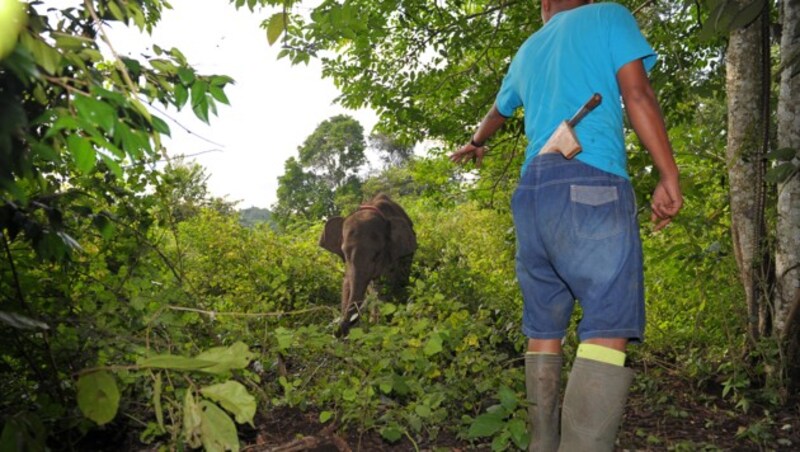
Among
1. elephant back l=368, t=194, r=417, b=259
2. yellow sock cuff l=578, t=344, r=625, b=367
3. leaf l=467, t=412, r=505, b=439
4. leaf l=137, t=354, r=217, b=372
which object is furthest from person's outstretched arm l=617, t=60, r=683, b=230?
elephant back l=368, t=194, r=417, b=259

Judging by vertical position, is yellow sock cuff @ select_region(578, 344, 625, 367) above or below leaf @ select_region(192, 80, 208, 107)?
below

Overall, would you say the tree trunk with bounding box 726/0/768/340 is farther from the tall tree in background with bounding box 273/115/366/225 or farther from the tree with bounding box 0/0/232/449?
the tall tree in background with bounding box 273/115/366/225

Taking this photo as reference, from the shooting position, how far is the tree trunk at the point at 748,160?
161 inches

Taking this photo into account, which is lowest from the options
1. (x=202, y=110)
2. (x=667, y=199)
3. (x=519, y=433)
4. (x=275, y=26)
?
(x=519, y=433)

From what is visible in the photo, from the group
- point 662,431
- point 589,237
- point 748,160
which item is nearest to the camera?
point 589,237

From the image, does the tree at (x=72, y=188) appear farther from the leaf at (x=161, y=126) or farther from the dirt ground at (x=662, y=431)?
the dirt ground at (x=662, y=431)

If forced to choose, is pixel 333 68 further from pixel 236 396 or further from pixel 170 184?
pixel 236 396

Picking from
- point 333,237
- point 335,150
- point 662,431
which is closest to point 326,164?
point 335,150

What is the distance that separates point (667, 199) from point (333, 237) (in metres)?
6.97

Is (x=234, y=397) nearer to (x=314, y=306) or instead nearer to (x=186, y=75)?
(x=186, y=75)

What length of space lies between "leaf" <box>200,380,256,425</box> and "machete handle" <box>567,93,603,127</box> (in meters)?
1.55

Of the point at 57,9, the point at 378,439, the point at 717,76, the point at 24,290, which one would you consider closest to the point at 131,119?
the point at 57,9

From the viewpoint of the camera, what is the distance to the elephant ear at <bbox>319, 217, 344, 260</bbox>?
29.5 feet

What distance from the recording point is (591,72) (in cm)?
237
